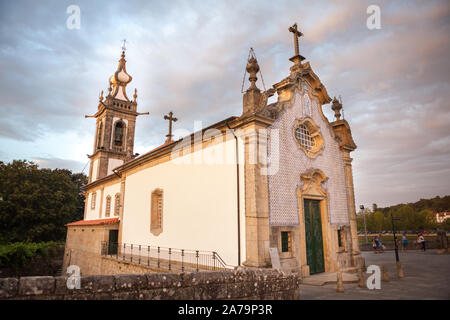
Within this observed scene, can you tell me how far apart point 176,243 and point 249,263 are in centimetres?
516

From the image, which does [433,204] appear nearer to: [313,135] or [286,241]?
[313,135]

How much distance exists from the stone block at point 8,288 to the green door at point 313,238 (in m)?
9.76

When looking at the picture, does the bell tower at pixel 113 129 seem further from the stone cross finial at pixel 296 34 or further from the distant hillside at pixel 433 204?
the distant hillside at pixel 433 204

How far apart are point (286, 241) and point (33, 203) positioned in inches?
1179

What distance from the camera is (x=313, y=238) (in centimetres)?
1131

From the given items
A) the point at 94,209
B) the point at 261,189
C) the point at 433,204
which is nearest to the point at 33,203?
the point at 94,209

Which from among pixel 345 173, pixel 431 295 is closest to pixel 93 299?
pixel 431 295

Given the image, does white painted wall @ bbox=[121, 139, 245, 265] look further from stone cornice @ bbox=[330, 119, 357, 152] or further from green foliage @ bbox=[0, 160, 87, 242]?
green foliage @ bbox=[0, 160, 87, 242]

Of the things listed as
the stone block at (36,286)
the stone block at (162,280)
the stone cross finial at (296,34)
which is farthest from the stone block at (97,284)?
the stone cross finial at (296,34)

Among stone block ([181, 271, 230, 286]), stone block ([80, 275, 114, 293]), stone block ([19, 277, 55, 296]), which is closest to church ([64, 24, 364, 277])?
stone block ([181, 271, 230, 286])

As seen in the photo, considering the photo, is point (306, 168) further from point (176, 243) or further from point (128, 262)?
point (128, 262)

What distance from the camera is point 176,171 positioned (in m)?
13.9

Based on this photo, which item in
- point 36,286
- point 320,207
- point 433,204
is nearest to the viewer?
point 36,286

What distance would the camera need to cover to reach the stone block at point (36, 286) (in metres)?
3.24
